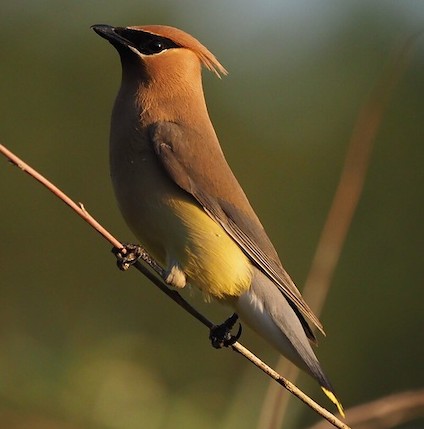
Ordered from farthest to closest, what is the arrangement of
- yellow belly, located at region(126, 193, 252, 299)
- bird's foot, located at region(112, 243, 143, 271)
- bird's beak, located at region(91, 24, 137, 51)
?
1. bird's beak, located at region(91, 24, 137, 51)
2. yellow belly, located at region(126, 193, 252, 299)
3. bird's foot, located at region(112, 243, 143, 271)

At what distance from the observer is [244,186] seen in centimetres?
1137

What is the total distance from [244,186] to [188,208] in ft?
22.5

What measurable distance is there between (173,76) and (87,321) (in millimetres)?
1279

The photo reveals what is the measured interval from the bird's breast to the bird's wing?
3cm

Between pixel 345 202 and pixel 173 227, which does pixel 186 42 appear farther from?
pixel 345 202

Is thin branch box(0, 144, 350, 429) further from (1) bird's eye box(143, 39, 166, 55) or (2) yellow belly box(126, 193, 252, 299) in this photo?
(1) bird's eye box(143, 39, 166, 55)

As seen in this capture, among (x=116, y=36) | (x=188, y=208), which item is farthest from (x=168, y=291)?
(x=116, y=36)

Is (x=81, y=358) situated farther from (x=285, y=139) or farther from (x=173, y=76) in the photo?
(x=285, y=139)

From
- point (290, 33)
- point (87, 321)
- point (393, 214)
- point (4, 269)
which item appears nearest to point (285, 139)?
point (393, 214)

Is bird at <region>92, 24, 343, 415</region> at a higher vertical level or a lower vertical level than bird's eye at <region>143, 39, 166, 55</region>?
lower

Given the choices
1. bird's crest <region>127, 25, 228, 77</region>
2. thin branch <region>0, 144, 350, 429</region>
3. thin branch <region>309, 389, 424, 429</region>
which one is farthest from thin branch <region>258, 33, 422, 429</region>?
bird's crest <region>127, 25, 228, 77</region>

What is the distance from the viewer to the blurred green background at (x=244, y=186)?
4.38 meters

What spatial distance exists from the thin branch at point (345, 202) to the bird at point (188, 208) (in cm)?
46

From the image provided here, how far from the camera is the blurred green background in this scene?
438cm
